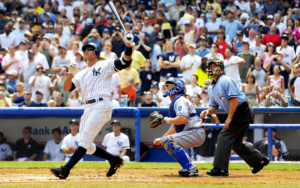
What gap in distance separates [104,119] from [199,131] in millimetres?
1365

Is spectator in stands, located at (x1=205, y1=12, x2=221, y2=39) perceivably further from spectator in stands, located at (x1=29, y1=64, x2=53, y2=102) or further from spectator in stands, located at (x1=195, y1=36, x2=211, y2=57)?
spectator in stands, located at (x1=29, y1=64, x2=53, y2=102)

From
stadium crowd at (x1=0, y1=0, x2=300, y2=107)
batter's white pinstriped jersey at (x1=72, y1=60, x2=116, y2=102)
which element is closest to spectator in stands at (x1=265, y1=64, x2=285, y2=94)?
stadium crowd at (x1=0, y1=0, x2=300, y2=107)

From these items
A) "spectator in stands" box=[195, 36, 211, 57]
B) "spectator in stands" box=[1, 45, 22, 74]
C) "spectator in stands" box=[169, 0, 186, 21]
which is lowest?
"spectator in stands" box=[1, 45, 22, 74]

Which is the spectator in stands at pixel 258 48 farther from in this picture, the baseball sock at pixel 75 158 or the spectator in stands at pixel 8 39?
the baseball sock at pixel 75 158

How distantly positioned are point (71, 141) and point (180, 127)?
349 cm

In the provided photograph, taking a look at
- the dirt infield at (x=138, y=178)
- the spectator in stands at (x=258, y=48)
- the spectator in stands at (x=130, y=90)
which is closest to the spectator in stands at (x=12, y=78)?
the spectator in stands at (x=130, y=90)

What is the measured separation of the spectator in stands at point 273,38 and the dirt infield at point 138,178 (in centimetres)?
743

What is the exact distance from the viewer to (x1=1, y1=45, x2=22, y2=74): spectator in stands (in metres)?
12.8

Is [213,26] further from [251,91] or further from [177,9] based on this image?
[251,91]

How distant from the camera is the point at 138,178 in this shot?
19.0 feet

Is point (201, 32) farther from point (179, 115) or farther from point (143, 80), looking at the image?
point (179, 115)

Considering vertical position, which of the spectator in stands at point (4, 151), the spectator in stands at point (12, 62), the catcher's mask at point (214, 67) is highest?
the spectator in stands at point (12, 62)

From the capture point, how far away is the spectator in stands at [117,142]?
8.73m

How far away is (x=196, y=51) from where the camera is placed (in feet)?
42.2
